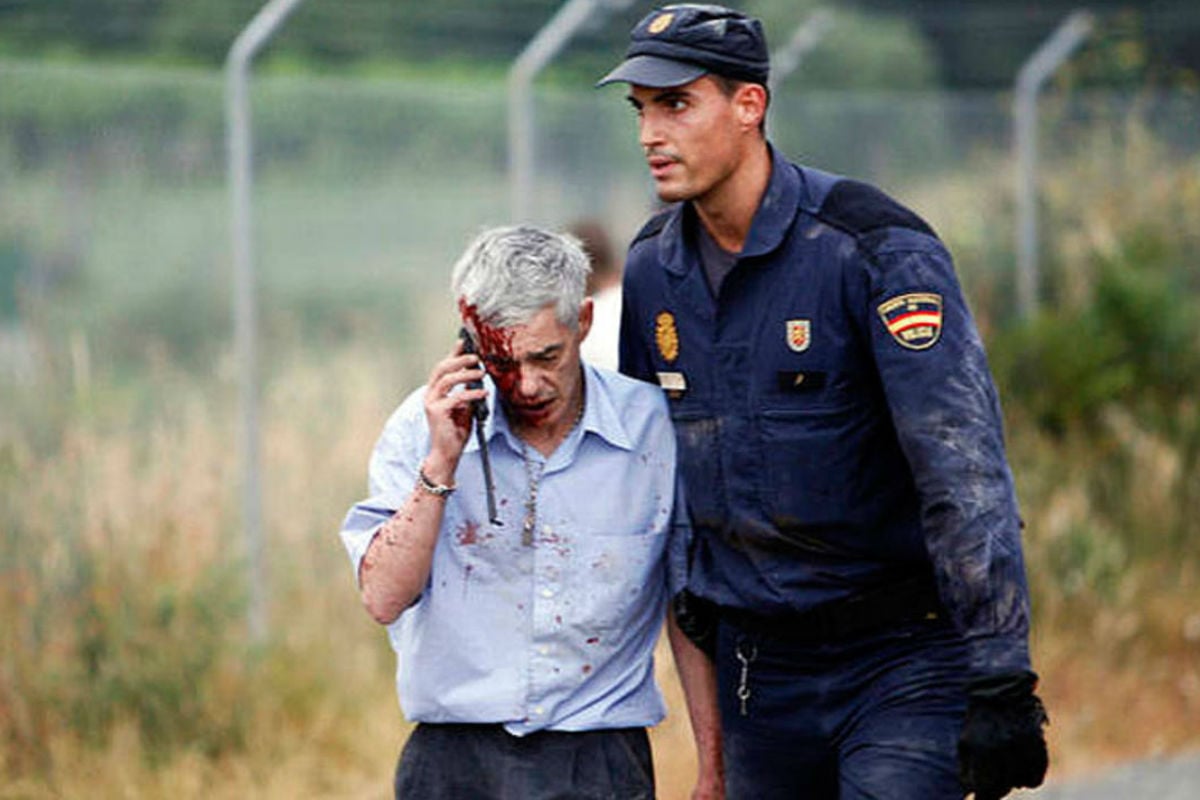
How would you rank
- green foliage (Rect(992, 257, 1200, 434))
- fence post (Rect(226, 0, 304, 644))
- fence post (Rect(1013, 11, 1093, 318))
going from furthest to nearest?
A: fence post (Rect(1013, 11, 1093, 318)) → green foliage (Rect(992, 257, 1200, 434)) → fence post (Rect(226, 0, 304, 644))

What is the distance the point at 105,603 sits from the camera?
282 inches

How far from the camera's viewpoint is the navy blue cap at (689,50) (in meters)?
4.57

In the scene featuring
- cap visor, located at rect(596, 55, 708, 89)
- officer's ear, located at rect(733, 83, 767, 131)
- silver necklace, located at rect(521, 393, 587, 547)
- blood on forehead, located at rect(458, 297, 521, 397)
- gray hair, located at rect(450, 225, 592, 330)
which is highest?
cap visor, located at rect(596, 55, 708, 89)

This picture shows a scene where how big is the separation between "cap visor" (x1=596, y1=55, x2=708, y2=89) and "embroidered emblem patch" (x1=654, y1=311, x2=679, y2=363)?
49 cm

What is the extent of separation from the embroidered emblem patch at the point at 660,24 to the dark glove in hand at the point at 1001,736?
1407 mm

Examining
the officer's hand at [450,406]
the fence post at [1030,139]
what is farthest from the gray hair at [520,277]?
the fence post at [1030,139]

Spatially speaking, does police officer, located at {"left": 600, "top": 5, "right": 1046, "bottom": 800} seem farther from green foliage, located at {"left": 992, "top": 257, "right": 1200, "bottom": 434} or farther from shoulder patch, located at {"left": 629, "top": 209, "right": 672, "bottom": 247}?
green foliage, located at {"left": 992, "top": 257, "right": 1200, "bottom": 434}

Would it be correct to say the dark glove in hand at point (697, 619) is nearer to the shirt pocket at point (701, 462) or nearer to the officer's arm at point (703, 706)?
the officer's arm at point (703, 706)

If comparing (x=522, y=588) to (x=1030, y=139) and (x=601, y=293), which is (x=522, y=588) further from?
(x=1030, y=139)

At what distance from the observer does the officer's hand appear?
429 cm

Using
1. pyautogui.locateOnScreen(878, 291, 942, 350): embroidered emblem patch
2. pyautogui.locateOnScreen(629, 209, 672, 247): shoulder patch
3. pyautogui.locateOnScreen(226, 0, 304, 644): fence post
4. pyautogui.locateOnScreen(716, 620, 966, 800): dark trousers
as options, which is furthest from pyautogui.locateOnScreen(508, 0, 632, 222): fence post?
pyautogui.locateOnScreen(878, 291, 942, 350): embroidered emblem patch

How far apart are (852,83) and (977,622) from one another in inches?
303

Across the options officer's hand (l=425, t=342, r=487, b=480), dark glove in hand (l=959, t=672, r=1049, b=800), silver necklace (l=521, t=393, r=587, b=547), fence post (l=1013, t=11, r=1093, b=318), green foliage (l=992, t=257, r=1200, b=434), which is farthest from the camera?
fence post (l=1013, t=11, r=1093, b=318)

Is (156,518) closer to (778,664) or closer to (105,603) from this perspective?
(105,603)
